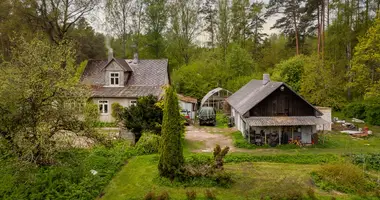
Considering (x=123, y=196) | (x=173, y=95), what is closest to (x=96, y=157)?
(x=123, y=196)

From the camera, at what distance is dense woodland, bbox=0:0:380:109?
99.2ft

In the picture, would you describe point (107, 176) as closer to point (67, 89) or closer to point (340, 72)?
point (67, 89)

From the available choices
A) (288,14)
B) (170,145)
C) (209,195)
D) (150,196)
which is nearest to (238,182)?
(209,195)

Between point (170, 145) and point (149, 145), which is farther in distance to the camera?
point (149, 145)

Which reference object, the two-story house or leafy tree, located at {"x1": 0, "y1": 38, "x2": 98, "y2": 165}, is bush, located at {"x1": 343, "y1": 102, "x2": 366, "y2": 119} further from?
leafy tree, located at {"x1": 0, "y1": 38, "x2": 98, "y2": 165}

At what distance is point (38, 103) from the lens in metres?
13.4

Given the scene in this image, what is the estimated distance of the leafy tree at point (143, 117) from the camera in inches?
828

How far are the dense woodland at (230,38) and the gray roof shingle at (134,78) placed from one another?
417cm

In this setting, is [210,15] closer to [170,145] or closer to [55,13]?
[55,13]

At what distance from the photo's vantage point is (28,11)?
29906 millimetres

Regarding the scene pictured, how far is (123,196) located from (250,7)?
38069 mm

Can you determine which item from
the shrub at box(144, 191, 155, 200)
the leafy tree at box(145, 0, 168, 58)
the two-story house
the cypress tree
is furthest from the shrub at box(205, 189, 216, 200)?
the leafy tree at box(145, 0, 168, 58)

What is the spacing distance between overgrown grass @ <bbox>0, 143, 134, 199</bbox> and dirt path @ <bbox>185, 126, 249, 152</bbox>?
24.6ft

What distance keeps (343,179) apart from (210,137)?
1129cm
